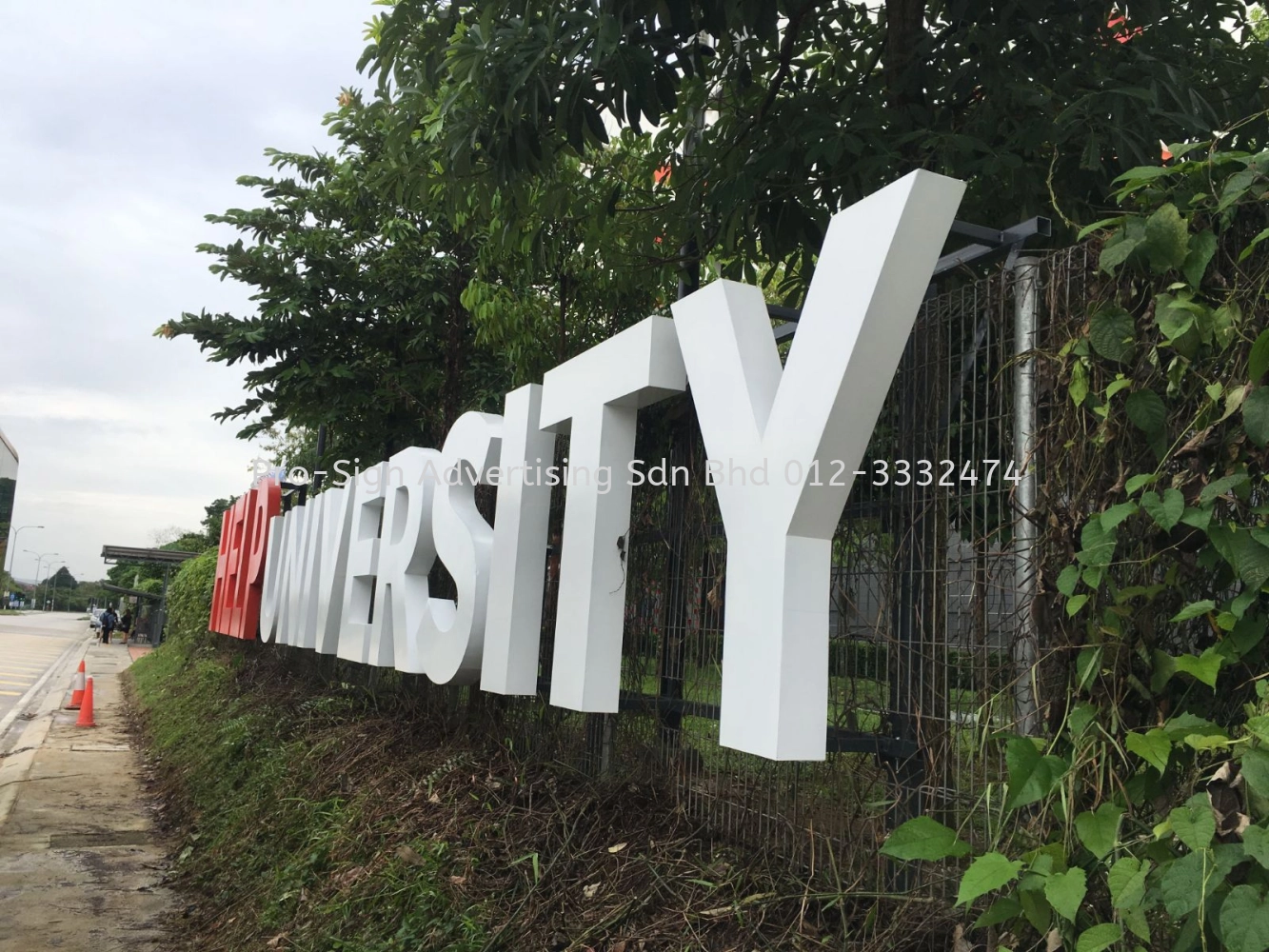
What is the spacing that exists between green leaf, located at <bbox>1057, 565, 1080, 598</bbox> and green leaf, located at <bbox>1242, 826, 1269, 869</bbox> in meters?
0.69

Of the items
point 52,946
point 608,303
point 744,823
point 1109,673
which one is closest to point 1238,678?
point 1109,673

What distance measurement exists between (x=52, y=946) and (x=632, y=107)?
17.0 feet

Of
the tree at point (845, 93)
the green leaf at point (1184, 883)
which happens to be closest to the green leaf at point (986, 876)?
the green leaf at point (1184, 883)

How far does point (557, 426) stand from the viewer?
507cm

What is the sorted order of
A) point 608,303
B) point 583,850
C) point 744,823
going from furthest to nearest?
point 608,303
point 583,850
point 744,823

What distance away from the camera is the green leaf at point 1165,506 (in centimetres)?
228

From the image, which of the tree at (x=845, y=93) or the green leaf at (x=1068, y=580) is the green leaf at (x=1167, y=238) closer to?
the green leaf at (x=1068, y=580)

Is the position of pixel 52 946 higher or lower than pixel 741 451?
lower

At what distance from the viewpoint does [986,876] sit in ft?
7.55

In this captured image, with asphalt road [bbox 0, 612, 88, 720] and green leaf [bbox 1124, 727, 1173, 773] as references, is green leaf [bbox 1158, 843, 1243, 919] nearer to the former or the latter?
green leaf [bbox 1124, 727, 1173, 773]

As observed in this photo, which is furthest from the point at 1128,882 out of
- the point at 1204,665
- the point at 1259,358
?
the point at 1259,358

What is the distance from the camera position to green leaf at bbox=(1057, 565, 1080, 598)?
251 centimetres

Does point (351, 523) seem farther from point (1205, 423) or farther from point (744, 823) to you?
point (1205, 423)

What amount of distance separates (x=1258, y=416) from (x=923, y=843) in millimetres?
1266
